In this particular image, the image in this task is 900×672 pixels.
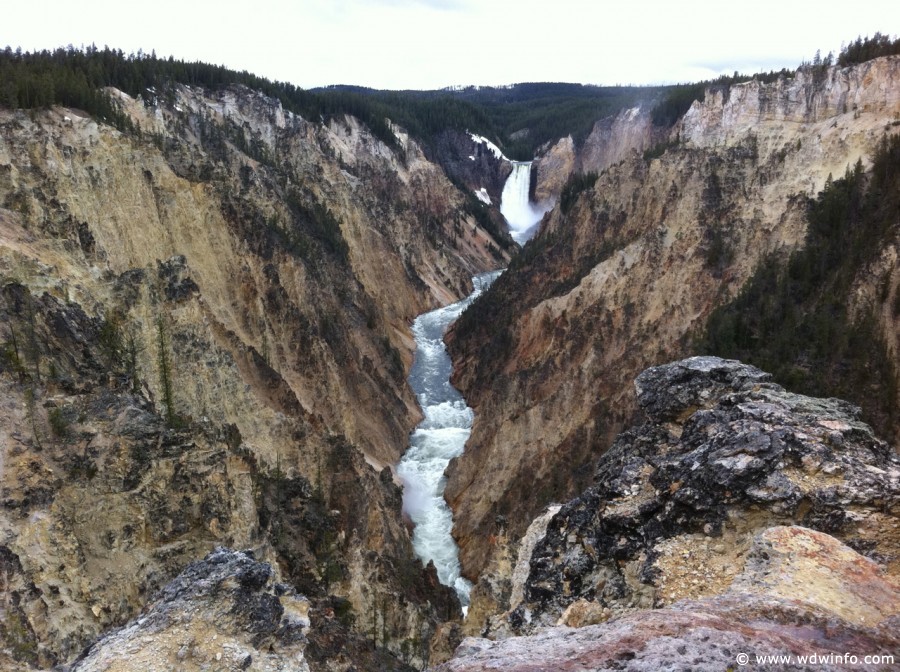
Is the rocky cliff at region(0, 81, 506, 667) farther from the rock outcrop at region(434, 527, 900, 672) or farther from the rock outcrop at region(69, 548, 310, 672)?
the rock outcrop at region(434, 527, 900, 672)

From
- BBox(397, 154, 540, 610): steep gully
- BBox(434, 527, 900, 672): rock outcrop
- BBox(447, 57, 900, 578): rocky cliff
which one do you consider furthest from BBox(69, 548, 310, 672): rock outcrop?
BBox(397, 154, 540, 610): steep gully

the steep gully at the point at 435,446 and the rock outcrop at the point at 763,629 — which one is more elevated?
the rock outcrop at the point at 763,629

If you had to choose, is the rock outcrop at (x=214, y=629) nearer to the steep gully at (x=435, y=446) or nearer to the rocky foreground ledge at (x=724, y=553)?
the rocky foreground ledge at (x=724, y=553)

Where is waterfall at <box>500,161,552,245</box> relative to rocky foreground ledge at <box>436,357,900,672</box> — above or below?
above

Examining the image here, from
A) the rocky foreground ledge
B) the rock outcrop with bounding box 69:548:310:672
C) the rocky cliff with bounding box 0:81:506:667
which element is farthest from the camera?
the rocky cliff with bounding box 0:81:506:667

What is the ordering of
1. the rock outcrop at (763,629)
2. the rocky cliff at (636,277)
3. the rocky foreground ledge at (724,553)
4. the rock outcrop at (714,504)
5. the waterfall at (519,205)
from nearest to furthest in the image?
the rock outcrop at (763,629)
the rocky foreground ledge at (724,553)
the rock outcrop at (714,504)
the rocky cliff at (636,277)
the waterfall at (519,205)

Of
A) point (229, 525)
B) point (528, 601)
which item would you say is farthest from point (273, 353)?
point (528, 601)

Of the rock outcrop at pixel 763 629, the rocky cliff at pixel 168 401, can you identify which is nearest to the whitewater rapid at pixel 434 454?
the rocky cliff at pixel 168 401
